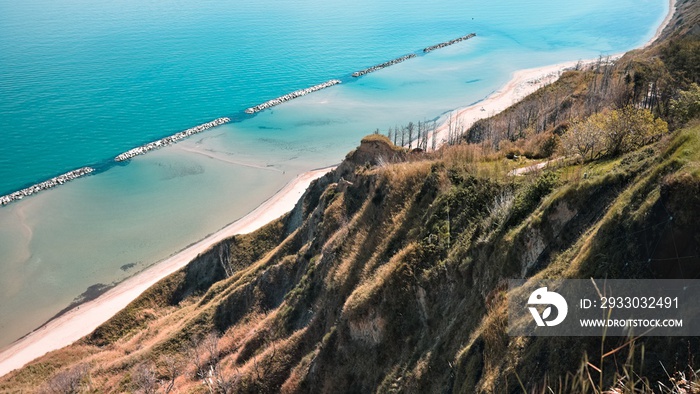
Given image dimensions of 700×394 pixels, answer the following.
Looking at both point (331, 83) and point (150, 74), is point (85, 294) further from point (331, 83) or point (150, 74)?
point (150, 74)

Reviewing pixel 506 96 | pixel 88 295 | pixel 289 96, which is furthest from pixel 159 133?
pixel 506 96

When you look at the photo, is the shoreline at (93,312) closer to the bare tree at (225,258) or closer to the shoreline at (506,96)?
the bare tree at (225,258)

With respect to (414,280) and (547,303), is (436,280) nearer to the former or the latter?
(414,280)

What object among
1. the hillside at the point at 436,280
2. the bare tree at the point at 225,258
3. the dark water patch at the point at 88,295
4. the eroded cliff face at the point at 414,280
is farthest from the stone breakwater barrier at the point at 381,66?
the eroded cliff face at the point at 414,280

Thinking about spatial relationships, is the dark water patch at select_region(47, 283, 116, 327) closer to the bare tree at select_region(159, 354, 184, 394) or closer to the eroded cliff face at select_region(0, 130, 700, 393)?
the eroded cliff face at select_region(0, 130, 700, 393)

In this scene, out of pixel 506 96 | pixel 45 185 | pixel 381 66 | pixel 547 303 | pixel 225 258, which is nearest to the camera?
pixel 547 303

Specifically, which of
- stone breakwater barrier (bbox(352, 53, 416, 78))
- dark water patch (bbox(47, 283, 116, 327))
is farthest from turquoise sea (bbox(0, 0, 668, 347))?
stone breakwater barrier (bbox(352, 53, 416, 78))
